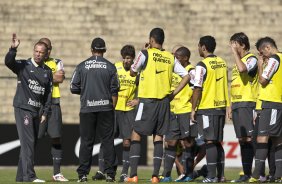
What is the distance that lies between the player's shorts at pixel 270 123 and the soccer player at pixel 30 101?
3275 mm

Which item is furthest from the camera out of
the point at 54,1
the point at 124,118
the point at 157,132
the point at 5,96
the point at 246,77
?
the point at 54,1

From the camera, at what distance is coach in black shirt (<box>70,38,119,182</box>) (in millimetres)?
14008

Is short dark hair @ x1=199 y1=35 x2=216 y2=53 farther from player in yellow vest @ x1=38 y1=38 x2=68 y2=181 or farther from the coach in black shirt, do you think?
player in yellow vest @ x1=38 y1=38 x2=68 y2=181

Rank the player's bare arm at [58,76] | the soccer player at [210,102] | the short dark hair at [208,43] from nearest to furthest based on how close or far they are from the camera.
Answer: the soccer player at [210,102]
the short dark hair at [208,43]
the player's bare arm at [58,76]

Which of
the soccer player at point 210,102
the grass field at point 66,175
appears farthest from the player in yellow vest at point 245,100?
the grass field at point 66,175

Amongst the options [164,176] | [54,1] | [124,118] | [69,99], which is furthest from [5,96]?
[164,176]

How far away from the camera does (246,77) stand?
585 inches

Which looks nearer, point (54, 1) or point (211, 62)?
point (211, 62)

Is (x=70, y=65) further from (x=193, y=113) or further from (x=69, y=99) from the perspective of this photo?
(x=193, y=113)

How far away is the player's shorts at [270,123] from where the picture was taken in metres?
14.0

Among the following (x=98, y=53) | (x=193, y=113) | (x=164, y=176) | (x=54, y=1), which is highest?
(x=54, y=1)

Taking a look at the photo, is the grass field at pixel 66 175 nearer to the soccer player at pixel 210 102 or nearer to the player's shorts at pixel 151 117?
the soccer player at pixel 210 102

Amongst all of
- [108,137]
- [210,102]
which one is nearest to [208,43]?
[210,102]

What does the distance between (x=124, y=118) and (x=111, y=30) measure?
11.0 metres
